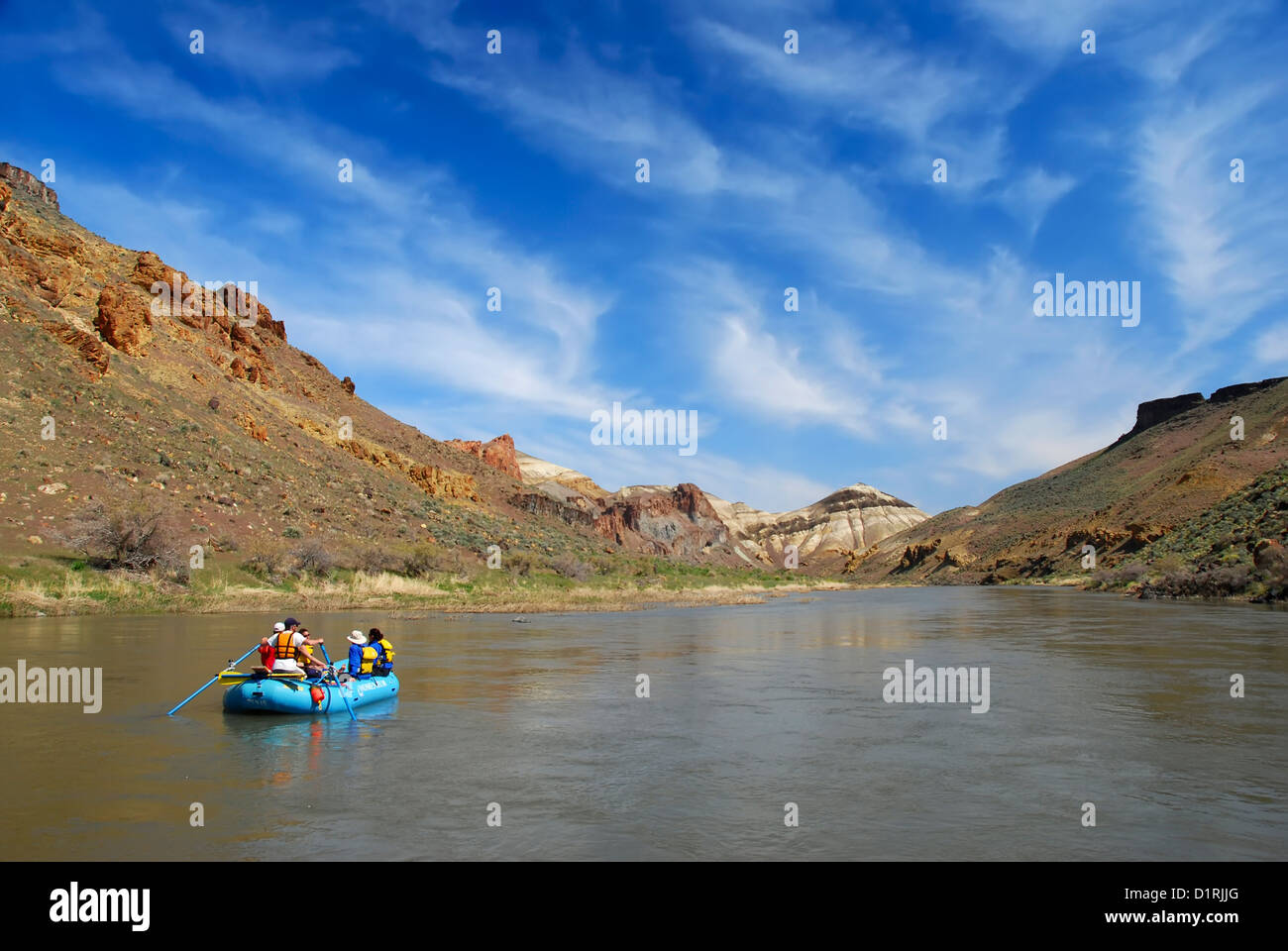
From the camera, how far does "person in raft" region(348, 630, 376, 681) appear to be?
15953mm

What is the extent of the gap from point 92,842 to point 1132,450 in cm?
14820

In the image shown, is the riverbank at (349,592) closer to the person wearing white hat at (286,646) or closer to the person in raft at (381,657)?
the person in raft at (381,657)

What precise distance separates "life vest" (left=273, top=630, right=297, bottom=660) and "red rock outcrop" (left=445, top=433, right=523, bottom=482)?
85.4 m

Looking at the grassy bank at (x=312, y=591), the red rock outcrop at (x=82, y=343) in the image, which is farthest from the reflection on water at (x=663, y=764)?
the red rock outcrop at (x=82, y=343)

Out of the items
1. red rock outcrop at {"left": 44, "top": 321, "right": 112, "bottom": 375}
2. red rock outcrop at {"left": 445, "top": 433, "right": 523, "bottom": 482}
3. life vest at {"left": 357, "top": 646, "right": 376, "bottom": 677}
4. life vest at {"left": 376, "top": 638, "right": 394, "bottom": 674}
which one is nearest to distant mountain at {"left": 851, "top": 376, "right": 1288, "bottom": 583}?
red rock outcrop at {"left": 445, "top": 433, "right": 523, "bottom": 482}

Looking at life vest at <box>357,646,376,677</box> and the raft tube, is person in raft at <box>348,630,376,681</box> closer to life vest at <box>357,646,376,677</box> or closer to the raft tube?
life vest at <box>357,646,376,677</box>

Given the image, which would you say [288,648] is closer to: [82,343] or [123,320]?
[82,343]

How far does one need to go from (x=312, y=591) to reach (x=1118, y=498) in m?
106

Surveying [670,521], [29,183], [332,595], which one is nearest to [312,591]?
[332,595]

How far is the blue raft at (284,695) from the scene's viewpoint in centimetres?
1421

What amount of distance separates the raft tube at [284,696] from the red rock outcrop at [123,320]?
4892cm

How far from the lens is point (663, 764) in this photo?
11.2 m

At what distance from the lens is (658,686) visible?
59.4 feet
